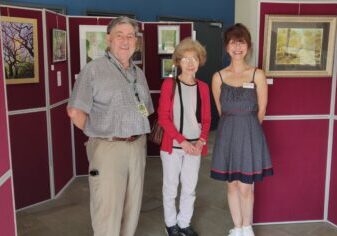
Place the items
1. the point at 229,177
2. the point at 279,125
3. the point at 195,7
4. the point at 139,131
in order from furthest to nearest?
the point at 195,7
the point at 279,125
the point at 229,177
the point at 139,131

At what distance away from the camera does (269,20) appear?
9.29ft

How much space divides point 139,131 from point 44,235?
57.4 inches

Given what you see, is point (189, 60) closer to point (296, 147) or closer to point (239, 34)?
point (239, 34)

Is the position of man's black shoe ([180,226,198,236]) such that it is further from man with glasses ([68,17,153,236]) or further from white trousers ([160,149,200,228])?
man with glasses ([68,17,153,236])

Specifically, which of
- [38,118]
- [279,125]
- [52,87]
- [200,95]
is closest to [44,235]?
[38,118]

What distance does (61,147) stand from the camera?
13.2ft

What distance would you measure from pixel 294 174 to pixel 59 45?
251 cm

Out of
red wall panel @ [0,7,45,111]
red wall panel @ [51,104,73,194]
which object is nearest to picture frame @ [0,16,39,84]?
red wall panel @ [0,7,45,111]

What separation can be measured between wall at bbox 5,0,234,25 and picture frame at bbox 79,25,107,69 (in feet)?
4.41

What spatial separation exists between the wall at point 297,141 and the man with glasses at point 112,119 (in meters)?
1.18

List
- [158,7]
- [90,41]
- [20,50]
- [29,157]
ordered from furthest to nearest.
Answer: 1. [158,7]
2. [90,41]
3. [29,157]
4. [20,50]

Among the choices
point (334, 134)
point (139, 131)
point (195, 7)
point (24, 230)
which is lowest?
point (24, 230)

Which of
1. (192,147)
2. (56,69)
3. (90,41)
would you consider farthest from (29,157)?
(192,147)

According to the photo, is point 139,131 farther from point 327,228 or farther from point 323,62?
point 327,228
